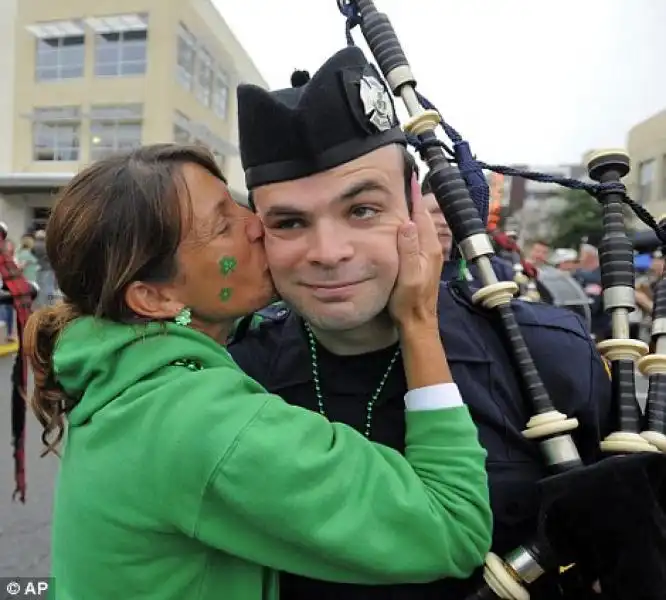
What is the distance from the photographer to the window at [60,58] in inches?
928

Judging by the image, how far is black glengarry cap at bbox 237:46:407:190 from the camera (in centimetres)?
125

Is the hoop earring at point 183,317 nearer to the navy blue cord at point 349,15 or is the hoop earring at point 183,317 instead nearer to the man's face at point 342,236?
the man's face at point 342,236

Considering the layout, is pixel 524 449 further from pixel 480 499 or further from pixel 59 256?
pixel 59 256

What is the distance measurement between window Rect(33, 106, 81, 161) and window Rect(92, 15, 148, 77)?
1.94m

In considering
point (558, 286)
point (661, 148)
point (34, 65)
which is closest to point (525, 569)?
point (558, 286)

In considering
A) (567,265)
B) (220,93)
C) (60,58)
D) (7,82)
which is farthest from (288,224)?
(220,93)

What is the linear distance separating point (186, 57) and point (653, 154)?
1865 cm

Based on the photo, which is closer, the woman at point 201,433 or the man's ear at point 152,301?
the woman at point 201,433

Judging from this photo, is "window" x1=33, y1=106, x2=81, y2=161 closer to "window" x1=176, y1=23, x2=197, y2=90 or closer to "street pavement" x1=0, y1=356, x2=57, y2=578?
"window" x1=176, y1=23, x2=197, y2=90

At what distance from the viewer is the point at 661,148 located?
25.9 meters

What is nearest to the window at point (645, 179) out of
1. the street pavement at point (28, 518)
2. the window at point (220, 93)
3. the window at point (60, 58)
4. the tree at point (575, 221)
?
the tree at point (575, 221)

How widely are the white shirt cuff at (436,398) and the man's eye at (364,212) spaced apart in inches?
13.6

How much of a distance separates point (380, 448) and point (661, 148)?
93.5 ft

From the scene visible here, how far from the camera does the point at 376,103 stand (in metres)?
1.31
